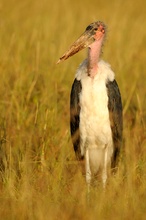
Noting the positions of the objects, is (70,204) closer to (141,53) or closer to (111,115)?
(111,115)

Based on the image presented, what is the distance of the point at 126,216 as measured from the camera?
4.06m

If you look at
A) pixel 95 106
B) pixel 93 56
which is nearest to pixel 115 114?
pixel 95 106

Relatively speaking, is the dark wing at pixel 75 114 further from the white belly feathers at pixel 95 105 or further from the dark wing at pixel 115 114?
the dark wing at pixel 115 114

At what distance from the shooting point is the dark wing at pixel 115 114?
17.5 feet

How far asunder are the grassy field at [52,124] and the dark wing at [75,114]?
77 millimetres

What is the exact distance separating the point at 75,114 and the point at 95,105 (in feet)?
0.67

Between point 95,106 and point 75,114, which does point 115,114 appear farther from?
point 75,114

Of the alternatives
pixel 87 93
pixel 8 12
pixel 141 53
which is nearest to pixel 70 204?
pixel 87 93

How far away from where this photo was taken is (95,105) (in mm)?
5309

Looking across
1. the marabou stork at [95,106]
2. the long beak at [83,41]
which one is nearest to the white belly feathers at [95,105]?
the marabou stork at [95,106]

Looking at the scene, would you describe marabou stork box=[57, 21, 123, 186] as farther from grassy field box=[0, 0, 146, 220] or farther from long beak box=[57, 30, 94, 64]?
grassy field box=[0, 0, 146, 220]

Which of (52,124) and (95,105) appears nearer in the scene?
(95,105)

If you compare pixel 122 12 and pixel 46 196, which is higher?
pixel 122 12

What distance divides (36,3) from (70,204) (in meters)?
7.43
